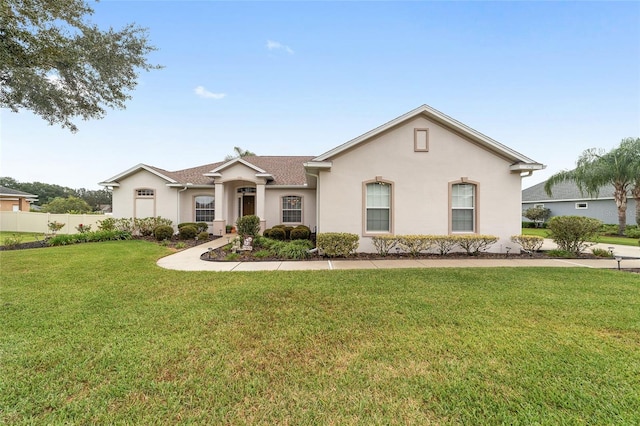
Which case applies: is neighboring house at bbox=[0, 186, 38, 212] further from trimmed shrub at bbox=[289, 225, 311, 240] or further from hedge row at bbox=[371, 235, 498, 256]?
hedge row at bbox=[371, 235, 498, 256]

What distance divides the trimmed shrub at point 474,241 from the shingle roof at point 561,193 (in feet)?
65.6

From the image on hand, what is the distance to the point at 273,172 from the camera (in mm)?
17641

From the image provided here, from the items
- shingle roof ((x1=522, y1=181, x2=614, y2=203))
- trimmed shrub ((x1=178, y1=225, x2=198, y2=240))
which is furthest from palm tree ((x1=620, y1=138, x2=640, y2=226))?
trimmed shrub ((x1=178, y1=225, x2=198, y2=240))

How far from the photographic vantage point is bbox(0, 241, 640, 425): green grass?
2.30 meters

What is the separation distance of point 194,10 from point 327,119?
400 inches

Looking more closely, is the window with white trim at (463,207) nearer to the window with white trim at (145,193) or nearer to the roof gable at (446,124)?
the roof gable at (446,124)

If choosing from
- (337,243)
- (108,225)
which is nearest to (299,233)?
(337,243)

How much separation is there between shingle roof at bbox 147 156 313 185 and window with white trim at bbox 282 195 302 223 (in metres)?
1.01

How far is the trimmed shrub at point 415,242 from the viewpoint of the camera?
30.9 feet

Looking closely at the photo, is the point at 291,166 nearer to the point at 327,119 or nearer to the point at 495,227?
the point at 327,119

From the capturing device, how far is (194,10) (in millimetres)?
10586

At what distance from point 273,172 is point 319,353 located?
1553cm

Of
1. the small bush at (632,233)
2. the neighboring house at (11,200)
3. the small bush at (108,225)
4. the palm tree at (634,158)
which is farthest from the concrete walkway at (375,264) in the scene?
the neighboring house at (11,200)

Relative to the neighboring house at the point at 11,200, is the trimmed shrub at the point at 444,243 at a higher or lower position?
lower
